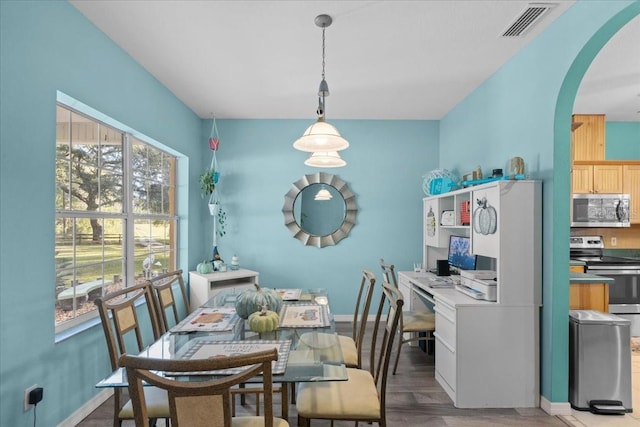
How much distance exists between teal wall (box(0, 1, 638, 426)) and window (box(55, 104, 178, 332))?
0.22m

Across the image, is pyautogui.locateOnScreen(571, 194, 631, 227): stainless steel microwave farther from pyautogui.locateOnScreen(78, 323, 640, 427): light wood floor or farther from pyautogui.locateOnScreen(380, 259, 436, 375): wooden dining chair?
pyautogui.locateOnScreen(380, 259, 436, 375): wooden dining chair

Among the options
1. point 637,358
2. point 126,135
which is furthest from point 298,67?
point 637,358

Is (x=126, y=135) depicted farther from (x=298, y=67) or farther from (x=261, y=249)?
(x=261, y=249)

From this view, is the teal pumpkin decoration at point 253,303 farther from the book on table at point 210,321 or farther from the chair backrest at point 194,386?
the chair backrest at point 194,386

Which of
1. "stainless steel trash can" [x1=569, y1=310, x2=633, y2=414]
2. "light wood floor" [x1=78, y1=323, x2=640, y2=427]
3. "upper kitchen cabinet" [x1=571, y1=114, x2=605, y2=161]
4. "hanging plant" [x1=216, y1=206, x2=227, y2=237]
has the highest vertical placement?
"upper kitchen cabinet" [x1=571, y1=114, x2=605, y2=161]

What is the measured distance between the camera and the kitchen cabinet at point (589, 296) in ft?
9.51

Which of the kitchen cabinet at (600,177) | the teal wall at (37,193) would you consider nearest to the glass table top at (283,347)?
the teal wall at (37,193)

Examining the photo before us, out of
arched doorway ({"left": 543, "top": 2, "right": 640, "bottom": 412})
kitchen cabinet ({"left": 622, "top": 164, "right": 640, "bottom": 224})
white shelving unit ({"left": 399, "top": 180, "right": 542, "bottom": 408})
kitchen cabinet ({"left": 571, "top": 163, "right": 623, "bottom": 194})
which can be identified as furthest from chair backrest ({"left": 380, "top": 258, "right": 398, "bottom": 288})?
kitchen cabinet ({"left": 622, "top": 164, "right": 640, "bottom": 224})

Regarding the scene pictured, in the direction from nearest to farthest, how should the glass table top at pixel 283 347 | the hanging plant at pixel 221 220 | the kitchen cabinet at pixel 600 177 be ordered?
the glass table top at pixel 283 347 → the kitchen cabinet at pixel 600 177 → the hanging plant at pixel 221 220

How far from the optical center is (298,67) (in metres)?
3.26

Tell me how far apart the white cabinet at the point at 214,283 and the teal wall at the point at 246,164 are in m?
0.29

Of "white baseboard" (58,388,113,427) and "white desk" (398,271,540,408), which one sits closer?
"white baseboard" (58,388,113,427)

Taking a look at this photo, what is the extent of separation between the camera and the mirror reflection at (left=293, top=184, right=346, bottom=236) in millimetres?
4914

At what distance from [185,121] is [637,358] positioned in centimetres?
525
